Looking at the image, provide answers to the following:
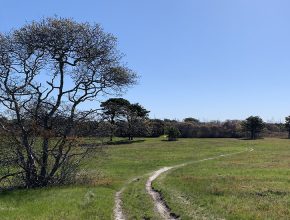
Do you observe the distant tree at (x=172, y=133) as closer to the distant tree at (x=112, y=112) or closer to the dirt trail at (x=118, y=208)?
the distant tree at (x=112, y=112)

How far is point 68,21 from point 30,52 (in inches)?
124

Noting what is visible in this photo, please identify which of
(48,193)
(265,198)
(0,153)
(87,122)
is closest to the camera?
(265,198)

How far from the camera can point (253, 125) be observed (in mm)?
131750

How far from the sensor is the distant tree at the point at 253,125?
130625 mm

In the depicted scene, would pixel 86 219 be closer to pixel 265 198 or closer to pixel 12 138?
pixel 265 198

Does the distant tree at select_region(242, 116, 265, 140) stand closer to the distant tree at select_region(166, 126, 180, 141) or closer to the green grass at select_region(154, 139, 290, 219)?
the distant tree at select_region(166, 126, 180, 141)

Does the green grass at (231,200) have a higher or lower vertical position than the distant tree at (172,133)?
lower

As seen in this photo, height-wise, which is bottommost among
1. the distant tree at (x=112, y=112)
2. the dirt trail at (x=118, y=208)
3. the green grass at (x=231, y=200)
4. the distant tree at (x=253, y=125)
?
the dirt trail at (x=118, y=208)

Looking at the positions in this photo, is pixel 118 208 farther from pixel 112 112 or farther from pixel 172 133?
pixel 172 133

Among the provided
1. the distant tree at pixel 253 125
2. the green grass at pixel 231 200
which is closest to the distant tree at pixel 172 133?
the distant tree at pixel 253 125

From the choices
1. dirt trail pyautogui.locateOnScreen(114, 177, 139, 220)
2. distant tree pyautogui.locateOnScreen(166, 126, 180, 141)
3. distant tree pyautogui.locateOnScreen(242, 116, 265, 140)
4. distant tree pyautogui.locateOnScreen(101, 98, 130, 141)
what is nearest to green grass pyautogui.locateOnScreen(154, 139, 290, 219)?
dirt trail pyautogui.locateOnScreen(114, 177, 139, 220)

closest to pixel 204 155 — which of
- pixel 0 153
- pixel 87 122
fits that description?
pixel 87 122

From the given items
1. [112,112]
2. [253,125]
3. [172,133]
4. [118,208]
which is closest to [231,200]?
[118,208]

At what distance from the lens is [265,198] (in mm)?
23672
